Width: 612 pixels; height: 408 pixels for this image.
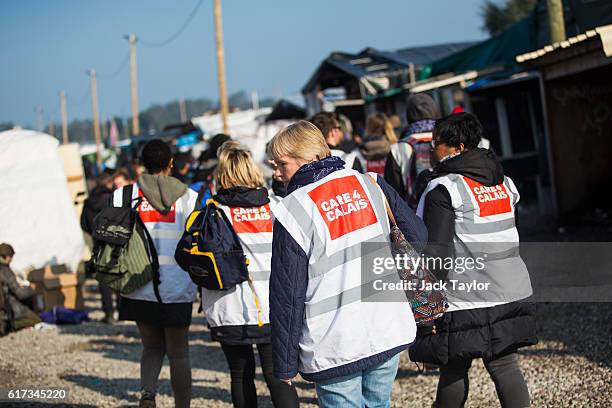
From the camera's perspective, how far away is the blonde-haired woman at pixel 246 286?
4.57 meters

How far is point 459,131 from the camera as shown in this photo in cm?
423

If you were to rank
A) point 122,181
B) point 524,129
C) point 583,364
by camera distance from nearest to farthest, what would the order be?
1. point 583,364
2. point 122,181
3. point 524,129

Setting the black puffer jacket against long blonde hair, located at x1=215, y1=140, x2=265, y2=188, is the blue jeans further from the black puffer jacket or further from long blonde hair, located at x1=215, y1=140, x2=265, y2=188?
long blonde hair, located at x1=215, y1=140, x2=265, y2=188

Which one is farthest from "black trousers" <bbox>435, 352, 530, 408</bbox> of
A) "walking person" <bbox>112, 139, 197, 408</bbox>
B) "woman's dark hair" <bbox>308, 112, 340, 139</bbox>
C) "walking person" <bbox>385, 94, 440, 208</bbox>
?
"woman's dark hair" <bbox>308, 112, 340, 139</bbox>

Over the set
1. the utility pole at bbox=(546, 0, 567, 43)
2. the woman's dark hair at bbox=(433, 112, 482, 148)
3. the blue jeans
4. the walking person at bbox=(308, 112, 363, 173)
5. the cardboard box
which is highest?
the utility pole at bbox=(546, 0, 567, 43)

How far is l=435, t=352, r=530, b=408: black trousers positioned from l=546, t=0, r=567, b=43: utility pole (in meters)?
8.15

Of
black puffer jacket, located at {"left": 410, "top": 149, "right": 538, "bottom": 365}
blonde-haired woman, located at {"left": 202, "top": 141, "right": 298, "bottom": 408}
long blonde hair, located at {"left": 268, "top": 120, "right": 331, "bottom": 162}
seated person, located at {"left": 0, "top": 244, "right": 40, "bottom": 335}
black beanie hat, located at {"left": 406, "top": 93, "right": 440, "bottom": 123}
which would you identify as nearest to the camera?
long blonde hair, located at {"left": 268, "top": 120, "right": 331, "bottom": 162}

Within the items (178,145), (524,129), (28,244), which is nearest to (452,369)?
(28,244)

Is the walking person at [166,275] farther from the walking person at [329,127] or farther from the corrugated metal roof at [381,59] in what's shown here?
the corrugated metal roof at [381,59]

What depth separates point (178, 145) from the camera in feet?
90.0

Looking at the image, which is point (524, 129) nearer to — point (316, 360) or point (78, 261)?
point (78, 261)

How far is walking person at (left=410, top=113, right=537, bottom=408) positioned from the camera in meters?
3.98

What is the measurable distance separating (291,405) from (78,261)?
384 inches

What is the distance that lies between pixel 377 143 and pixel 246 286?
2658 mm
